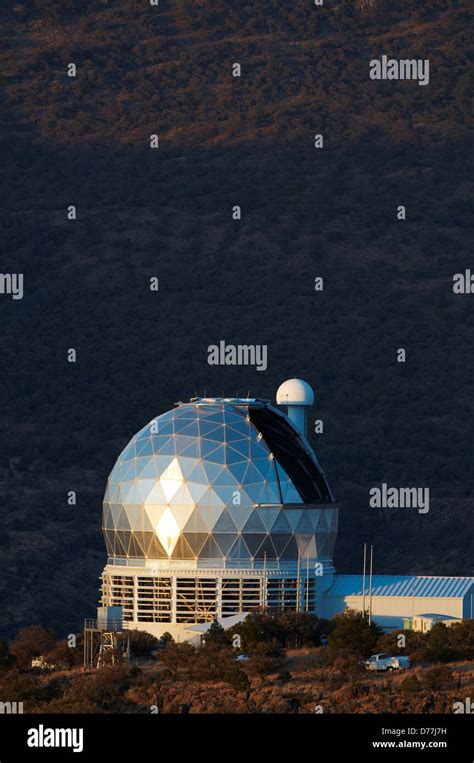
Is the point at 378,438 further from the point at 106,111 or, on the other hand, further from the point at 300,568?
the point at 106,111

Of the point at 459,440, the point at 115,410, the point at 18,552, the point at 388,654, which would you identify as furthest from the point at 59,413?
the point at 388,654

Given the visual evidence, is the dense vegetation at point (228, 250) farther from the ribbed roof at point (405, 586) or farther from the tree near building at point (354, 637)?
the tree near building at point (354, 637)

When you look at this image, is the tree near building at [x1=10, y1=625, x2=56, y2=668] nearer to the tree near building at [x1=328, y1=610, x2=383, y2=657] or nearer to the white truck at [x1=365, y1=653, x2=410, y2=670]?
the tree near building at [x1=328, y1=610, x2=383, y2=657]

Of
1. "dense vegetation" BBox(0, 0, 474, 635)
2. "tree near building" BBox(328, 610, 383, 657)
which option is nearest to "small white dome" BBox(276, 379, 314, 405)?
"tree near building" BBox(328, 610, 383, 657)

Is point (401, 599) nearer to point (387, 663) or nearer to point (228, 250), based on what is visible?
point (387, 663)

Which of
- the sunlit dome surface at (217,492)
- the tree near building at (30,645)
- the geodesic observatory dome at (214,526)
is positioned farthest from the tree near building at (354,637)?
the tree near building at (30,645)

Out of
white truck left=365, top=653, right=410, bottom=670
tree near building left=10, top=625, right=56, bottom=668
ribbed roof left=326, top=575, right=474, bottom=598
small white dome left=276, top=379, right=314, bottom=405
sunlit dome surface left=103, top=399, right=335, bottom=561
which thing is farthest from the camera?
small white dome left=276, top=379, right=314, bottom=405
